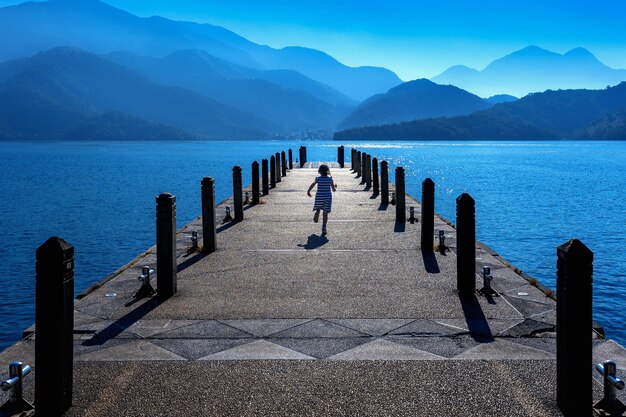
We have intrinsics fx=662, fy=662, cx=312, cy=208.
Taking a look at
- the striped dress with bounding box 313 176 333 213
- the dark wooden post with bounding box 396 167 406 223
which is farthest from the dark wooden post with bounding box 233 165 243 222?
the dark wooden post with bounding box 396 167 406 223

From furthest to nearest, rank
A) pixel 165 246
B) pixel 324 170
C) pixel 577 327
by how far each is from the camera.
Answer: pixel 324 170
pixel 165 246
pixel 577 327

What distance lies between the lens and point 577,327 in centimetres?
479

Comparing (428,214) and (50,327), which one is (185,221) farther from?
(50,327)

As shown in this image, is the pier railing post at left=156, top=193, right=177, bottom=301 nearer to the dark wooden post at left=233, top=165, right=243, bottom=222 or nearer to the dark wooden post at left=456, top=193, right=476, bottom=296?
the dark wooden post at left=456, top=193, right=476, bottom=296

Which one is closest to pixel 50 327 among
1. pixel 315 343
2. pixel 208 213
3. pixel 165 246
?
pixel 315 343

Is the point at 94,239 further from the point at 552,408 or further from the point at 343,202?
the point at 552,408

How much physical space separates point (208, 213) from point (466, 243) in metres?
5.39

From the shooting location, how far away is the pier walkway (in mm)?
5070

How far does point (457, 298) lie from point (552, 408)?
3633 mm

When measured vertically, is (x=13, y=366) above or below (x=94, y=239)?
above

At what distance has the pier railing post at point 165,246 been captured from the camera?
8602 millimetres

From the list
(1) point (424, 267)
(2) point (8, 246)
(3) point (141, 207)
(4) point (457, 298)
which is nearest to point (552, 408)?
(4) point (457, 298)

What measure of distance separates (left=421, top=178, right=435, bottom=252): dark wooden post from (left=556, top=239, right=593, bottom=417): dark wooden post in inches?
286

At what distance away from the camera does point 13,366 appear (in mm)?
4797
